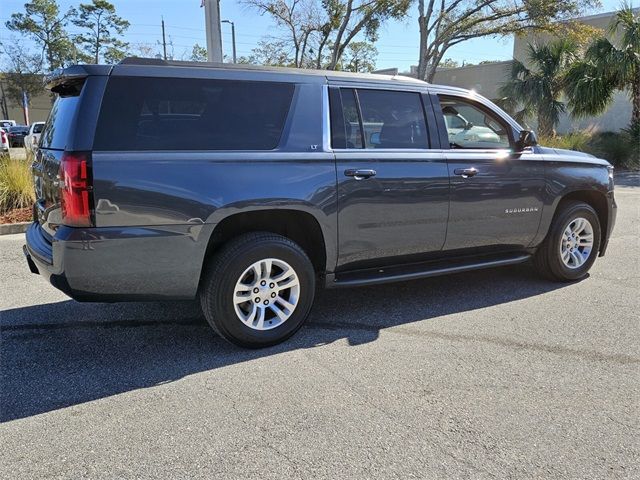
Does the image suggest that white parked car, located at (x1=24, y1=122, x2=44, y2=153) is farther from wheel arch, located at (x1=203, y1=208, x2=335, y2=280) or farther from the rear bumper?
wheel arch, located at (x1=203, y1=208, x2=335, y2=280)

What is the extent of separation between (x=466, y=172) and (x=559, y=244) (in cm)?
151

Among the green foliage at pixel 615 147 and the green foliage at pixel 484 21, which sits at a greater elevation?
the green foliage at pixel 484 21

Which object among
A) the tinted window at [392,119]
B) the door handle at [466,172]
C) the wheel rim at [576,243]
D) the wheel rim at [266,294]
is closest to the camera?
the wheel rim at [266,294]

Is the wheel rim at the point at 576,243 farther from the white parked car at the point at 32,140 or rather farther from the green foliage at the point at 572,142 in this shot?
the green foliage at the point at 572,142

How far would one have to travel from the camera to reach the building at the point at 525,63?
2888cm

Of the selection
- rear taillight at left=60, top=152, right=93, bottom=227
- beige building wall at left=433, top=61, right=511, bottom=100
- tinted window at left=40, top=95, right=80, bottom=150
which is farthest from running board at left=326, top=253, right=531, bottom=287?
beige building wall at left=433, top=61, right=511, bottom=100

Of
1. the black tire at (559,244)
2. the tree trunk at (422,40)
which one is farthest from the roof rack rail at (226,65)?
the tree trunk at (422,40)

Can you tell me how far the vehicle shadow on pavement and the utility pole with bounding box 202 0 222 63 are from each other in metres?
7.42

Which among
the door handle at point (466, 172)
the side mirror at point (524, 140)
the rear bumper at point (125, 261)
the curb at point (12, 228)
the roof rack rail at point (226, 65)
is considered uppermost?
the roof rack rail at point (226, 65)

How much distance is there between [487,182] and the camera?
15.6 feet

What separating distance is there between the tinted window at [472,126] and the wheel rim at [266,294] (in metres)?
2.03

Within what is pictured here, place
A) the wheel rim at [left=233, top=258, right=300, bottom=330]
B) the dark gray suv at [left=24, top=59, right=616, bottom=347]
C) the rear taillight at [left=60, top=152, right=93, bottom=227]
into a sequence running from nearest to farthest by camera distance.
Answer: the rear taillight at [left=60, top=152, right=93, bottom=227] → the dark gray suv at [left=24, top=59, right=616, bottom=347] → the wheel rim at [left=233, top=258, right=300, bottom=330]

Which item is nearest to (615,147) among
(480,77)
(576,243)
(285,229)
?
(576,243)

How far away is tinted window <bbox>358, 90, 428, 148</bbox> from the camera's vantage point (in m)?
4.31
